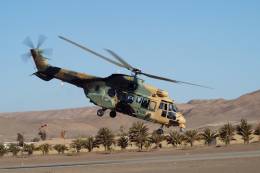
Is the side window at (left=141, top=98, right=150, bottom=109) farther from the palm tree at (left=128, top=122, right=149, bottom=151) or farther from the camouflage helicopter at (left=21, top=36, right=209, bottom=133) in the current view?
the palm tree at (left=128, top=122, right=149, bottom=151)

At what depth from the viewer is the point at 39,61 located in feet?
135

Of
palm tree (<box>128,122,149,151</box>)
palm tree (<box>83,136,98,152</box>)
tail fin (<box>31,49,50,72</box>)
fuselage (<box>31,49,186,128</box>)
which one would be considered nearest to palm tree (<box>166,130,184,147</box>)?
palm tree (<box>128,122,149,151</box>)

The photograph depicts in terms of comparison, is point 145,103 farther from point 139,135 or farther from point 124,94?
point 139,135

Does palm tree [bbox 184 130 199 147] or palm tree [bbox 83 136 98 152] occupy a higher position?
palm tree [bbox 184 130 199 147]

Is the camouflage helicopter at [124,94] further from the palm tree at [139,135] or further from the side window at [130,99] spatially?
the palm tree at [139,135]

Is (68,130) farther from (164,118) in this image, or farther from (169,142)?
(164,118)

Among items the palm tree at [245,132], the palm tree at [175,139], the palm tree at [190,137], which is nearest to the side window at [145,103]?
the palm tree at [245,132]

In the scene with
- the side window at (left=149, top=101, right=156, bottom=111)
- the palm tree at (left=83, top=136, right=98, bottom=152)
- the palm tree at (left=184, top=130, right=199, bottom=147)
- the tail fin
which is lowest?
the palm tree at (left=83, top=136, right=98, bottom=152)

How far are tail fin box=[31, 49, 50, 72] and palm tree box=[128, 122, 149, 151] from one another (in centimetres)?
2823

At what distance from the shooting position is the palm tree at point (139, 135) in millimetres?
68006

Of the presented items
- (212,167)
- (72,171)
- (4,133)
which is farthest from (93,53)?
(4,133)

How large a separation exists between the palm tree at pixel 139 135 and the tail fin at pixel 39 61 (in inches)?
1111

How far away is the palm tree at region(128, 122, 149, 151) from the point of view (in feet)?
223

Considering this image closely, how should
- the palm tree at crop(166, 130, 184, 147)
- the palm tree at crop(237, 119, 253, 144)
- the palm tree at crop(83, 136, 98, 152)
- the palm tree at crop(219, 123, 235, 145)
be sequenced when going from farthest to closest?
the palm tree at crop(83, 136, 98, 152) → the palm tree at crop(166, 130, 184, 147) → the palm tree at crop(219, 123, 235, 145) → the palm tree at crop(237, 119, 253, 144)
